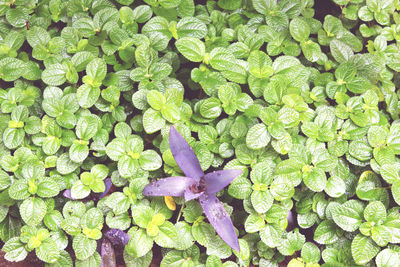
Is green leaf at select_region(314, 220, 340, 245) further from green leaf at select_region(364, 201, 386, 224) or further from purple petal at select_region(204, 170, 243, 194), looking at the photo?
purple petal at select_region(204, 170, 243, 194)

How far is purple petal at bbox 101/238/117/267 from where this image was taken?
1705 millimetres

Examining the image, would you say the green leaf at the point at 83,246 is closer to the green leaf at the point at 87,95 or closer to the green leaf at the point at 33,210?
the green leaf at the point at 33,210

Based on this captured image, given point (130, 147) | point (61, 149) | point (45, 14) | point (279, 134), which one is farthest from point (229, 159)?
point (45, 14)

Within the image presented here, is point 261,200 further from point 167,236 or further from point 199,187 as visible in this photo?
point 167,236

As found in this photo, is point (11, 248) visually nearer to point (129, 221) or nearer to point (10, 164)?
point (10, 164)

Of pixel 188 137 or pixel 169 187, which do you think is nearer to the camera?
pixel 169 187

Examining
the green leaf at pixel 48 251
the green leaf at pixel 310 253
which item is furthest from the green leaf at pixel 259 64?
the green leaf at pixel 48 251

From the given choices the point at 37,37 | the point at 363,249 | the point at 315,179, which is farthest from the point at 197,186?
the point at 37,37

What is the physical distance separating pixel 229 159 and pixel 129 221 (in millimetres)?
525

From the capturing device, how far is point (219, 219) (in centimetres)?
157

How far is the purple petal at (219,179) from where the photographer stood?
154 cm

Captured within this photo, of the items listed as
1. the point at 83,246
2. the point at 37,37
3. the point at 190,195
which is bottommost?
the point at 83,246

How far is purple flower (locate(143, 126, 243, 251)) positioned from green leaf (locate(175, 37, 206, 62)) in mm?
429

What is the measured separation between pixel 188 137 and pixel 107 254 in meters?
0.60
